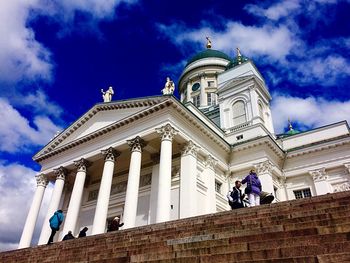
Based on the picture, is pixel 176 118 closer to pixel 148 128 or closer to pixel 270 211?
pixel 148 128

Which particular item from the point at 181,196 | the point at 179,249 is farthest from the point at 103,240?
the point at 181,196

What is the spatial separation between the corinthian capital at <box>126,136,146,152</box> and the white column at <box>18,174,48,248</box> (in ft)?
32.4

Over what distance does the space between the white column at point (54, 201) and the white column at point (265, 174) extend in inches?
585

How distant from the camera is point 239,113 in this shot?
26938 millimetres

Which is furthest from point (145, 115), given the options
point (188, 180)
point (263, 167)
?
point (263, 167)

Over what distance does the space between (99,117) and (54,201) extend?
7.08 metres

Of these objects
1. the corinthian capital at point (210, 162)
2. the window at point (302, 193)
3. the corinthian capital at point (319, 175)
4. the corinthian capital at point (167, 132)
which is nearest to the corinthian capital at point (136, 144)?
the corinthian capital at point (167, 132)

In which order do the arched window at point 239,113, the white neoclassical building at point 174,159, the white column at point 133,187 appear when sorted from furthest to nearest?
Result: 1. the arched window at point 239,113
2. the white neoclassical building at point 174,159
3. the white column at point 133,187

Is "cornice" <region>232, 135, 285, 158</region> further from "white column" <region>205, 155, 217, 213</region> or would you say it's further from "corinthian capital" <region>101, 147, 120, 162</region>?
"corinthian capital" <region>101, 147, 120, 162</region>

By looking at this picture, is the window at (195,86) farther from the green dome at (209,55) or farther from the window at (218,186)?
the window at (218,186)

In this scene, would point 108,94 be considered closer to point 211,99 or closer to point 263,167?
point 263,167

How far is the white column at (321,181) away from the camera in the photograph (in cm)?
2236

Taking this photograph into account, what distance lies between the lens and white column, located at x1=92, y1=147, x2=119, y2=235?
1778cm

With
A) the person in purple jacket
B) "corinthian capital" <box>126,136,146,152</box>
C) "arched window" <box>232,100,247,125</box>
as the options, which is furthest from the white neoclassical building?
the person in purple jacket
